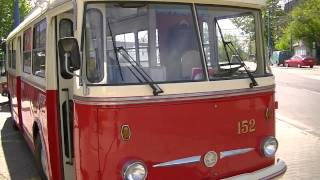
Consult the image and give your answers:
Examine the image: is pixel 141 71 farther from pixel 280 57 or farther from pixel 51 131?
pixel 280 57

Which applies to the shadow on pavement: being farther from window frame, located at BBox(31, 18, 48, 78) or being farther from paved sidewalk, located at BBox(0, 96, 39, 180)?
window frame, located at BBox(31, 18, 48, 78)

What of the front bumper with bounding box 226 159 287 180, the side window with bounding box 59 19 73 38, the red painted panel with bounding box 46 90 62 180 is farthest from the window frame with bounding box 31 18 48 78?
the front bumper with bounding box 226 159 287 180

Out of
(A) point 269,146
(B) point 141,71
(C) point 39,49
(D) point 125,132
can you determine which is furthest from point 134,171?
(C) point 39,49

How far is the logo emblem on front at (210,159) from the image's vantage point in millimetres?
5164

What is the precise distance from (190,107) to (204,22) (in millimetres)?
892

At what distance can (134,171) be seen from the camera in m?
4.73

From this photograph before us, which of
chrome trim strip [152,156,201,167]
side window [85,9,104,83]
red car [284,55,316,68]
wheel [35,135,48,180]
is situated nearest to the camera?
side window [85,9,104,83]

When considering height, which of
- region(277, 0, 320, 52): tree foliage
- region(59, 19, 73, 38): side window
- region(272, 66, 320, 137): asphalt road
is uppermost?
region(277, 0, 320, 52): tree foliage

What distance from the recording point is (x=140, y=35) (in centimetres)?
514

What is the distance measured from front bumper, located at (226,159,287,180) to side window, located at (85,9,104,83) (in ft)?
5.54

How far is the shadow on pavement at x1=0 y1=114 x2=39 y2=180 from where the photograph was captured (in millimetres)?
8531

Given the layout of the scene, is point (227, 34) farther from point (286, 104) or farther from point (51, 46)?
point (286, 104)

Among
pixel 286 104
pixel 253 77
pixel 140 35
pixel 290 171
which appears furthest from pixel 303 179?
pixel 286 104

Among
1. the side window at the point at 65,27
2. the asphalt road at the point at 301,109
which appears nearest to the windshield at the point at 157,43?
the side window at the point at 65,27
